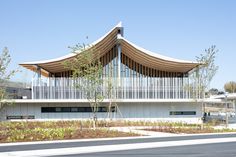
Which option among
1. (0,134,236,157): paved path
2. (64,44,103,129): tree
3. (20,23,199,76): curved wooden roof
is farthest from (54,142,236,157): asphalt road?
(20,23,199,76): curved wooden roof

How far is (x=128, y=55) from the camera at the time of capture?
34.4 meters

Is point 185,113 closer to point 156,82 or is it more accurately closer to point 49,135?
point 156,82

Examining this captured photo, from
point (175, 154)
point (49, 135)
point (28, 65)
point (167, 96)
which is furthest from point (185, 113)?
point (175, 154)

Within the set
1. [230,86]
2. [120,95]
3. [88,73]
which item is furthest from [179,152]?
[230,86]

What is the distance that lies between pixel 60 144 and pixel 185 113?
18406 mm

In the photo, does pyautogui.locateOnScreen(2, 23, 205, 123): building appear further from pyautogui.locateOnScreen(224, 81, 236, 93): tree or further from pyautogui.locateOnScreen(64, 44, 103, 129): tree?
pyautogui.locateOnScreen(224, 81, 236, 93): tree

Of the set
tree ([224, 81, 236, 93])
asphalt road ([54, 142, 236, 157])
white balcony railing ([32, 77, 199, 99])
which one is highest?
tree ([224, 81, 236, 93])

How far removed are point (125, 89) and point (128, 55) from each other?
497cm

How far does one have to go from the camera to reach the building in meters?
29.5

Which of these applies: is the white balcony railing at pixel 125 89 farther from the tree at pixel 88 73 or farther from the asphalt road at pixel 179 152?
the asphalt road at pixel 179 152

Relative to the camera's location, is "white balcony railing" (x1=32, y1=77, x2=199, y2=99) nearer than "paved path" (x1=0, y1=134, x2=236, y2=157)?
No

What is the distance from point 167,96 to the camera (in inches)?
1217

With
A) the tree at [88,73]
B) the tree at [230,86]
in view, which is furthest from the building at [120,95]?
the tree at [230,86]

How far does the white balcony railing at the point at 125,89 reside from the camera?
2947 cm
